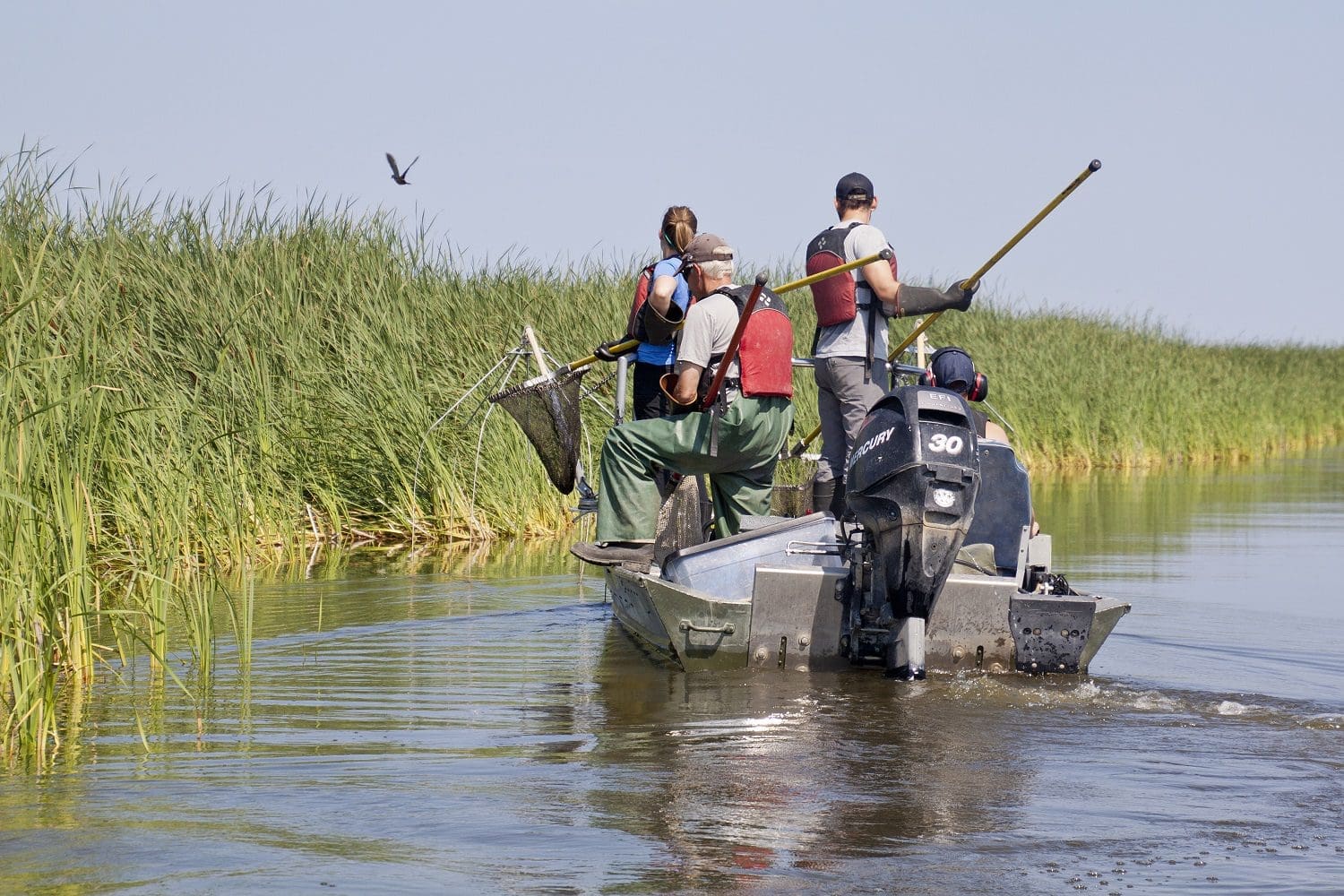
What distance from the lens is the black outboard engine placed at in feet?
18.8

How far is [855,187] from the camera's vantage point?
24.8 ft

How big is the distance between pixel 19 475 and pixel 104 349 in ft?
7.29

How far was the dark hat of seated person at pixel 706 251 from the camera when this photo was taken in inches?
284

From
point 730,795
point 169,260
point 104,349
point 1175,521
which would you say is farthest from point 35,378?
point 1175,521

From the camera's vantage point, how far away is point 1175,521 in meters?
14.8

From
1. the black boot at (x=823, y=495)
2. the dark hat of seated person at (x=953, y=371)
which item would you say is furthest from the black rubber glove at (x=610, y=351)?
the dark hat of seated person at (x=953, y=371)

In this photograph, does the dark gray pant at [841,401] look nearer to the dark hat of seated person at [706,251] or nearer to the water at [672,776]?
the dark hat of seated person at [706,251]

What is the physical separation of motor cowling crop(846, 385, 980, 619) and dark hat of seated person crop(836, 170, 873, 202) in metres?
1.85

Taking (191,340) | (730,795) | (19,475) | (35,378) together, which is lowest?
(730,795)

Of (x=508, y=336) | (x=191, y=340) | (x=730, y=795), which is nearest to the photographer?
(x=730, y=795)

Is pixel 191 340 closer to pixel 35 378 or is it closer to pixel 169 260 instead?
pixel 169 260

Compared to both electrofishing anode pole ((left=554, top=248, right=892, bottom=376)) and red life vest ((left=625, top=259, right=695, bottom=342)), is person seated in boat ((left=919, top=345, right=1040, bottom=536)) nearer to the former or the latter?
electrofishing anode pole ((left=554, top=248, right=892, bottom=376))

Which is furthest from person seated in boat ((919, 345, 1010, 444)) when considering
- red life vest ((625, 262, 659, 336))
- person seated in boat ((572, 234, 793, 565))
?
red life vest ((625, 262, 659, 336))

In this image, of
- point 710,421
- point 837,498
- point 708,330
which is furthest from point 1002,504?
point 708,330
